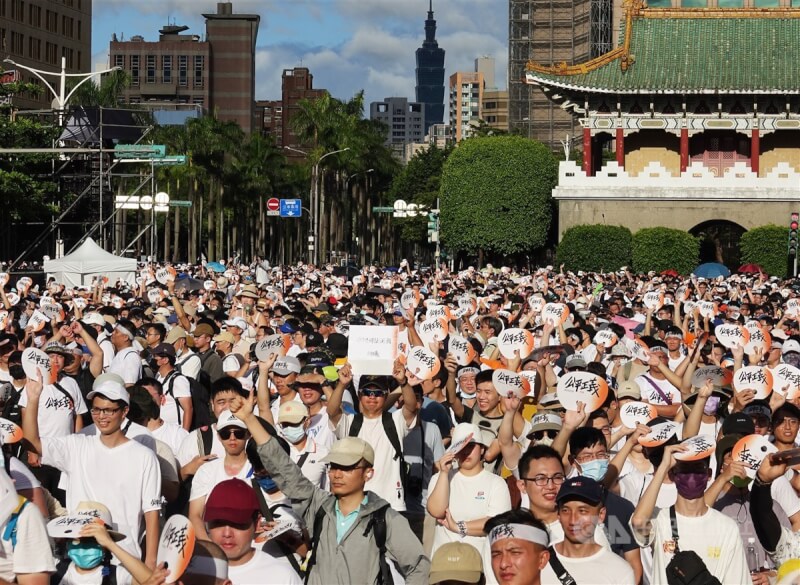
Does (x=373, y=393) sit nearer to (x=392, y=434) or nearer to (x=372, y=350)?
(x=392, y=434)

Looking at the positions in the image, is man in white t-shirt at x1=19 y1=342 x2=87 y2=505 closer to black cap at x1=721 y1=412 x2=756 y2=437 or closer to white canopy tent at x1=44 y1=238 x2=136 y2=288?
black cap at x1=721 y1=412 x2=756 y2=437

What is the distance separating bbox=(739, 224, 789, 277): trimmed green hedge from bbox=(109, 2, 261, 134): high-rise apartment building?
360ft

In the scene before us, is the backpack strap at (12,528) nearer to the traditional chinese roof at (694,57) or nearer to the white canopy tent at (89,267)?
the white canopy tent at (89,267)

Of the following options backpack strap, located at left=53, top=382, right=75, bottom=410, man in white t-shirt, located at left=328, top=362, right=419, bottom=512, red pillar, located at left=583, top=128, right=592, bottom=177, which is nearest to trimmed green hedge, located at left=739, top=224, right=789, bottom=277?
red pillar, located at left=583, top=128, right=592, bottom=177

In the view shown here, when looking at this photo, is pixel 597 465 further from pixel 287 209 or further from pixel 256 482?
pixel 287 209

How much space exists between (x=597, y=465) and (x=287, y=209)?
4671 cm

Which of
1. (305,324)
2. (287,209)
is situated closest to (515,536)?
(305,324)

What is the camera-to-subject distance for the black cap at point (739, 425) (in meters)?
8.85

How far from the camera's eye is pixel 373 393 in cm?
924

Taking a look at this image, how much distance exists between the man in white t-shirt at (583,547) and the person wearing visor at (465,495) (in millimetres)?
1165

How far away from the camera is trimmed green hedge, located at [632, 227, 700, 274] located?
53562 millimetres

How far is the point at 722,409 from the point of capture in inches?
421

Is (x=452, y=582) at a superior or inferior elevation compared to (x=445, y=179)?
inferior

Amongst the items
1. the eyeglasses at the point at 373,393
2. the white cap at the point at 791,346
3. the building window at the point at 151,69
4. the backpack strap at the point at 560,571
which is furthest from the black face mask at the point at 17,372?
the building window at the point at 151,69
